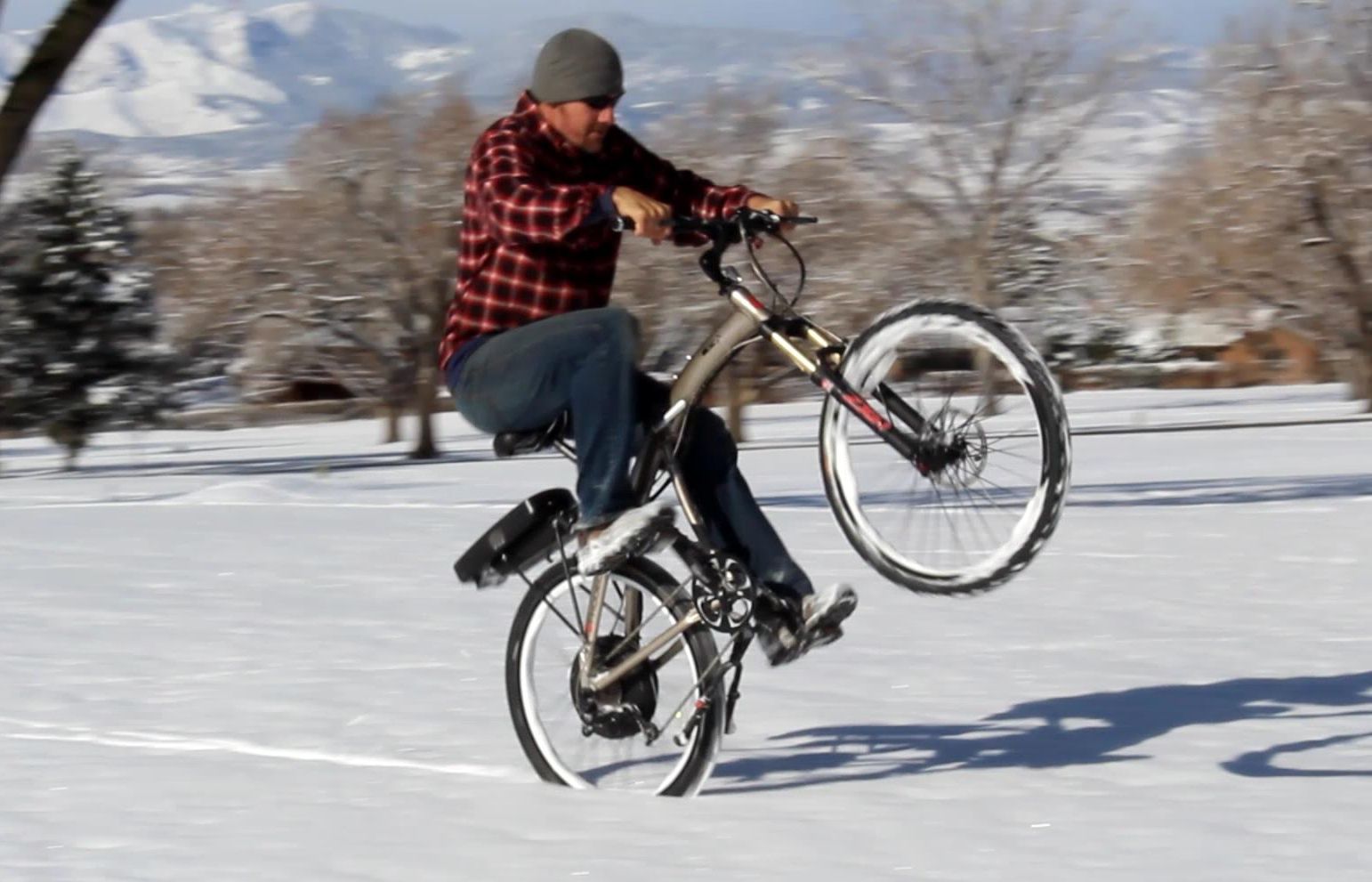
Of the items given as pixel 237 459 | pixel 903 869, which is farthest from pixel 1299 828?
pixel 237 459

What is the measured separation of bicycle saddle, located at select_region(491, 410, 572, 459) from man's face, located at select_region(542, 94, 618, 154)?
26.1 inches

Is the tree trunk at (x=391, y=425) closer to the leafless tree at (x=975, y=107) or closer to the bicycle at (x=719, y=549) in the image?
the leafless tree at (x=975, y=107)

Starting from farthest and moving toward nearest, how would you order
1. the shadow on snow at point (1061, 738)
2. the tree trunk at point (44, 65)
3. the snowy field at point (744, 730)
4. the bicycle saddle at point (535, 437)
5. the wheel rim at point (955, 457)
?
the tree trunk at point (44, 65) → the shadow on snow at point (1061, 738) → the bicycle saddle at point (535, 437) → the wheel rim at point (955, 457) → the snowy field at point (744, 730)

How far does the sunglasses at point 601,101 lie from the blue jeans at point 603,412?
1.58ft

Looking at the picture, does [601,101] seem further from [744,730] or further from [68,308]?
[68,308]

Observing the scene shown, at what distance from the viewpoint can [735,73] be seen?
5359cm

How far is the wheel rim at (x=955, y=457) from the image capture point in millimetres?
4672

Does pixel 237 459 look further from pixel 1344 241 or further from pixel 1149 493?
pixel 1149 493

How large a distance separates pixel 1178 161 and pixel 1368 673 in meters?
42.2

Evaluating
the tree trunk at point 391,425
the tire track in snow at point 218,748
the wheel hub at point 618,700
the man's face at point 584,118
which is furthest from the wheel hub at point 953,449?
the tree trunk at point 391,425

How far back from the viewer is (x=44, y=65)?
13.1m

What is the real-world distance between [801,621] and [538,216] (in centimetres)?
117

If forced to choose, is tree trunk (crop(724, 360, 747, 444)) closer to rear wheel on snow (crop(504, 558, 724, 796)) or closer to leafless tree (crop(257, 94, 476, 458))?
leafless tree (crop(257, 94, 476, 458))

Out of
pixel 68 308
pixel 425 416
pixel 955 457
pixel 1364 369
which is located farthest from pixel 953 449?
pixel 68 308
